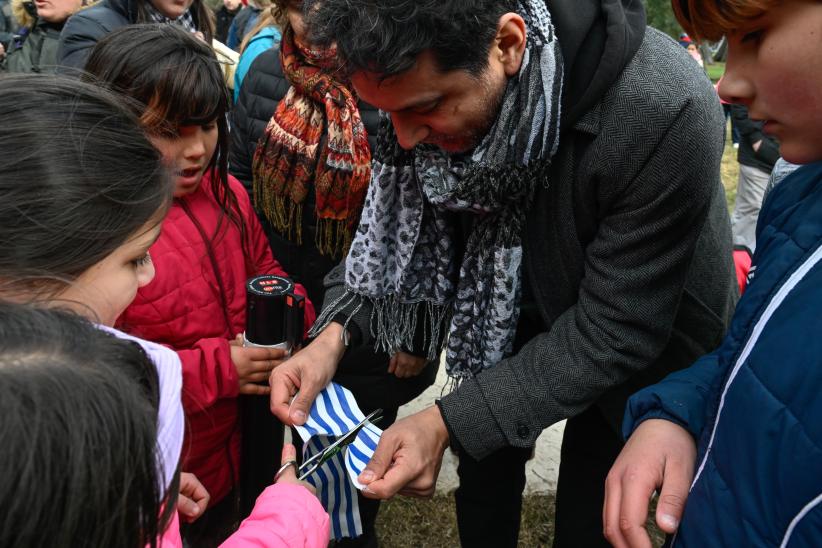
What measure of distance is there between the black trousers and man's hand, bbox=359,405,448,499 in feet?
1.54

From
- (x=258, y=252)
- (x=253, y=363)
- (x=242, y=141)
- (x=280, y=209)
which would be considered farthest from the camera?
(x=242, y=141)

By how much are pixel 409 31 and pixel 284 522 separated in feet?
3.19

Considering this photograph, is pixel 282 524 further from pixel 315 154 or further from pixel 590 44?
pixel 315 154

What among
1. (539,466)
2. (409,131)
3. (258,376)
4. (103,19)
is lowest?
(539,466)

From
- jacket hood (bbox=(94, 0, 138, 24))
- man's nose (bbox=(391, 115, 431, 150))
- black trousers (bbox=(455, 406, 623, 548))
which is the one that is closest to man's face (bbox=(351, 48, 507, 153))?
man's nose (bbox=(391, 115, 431, 150))

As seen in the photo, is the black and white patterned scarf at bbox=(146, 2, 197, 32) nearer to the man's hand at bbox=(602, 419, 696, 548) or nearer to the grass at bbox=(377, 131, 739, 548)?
the grass at bbox=(377, 131, 739, 548)

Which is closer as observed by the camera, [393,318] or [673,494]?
[673,494]

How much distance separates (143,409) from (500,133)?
988 mm

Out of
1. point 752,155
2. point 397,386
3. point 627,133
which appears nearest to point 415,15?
point 627,133

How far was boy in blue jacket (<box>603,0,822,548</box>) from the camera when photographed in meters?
0.92

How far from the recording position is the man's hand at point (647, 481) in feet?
4.01

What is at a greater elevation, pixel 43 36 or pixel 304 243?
pixel 304 243

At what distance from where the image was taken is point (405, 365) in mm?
2193

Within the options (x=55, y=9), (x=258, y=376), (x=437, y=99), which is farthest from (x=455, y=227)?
(x=55, y=9)
